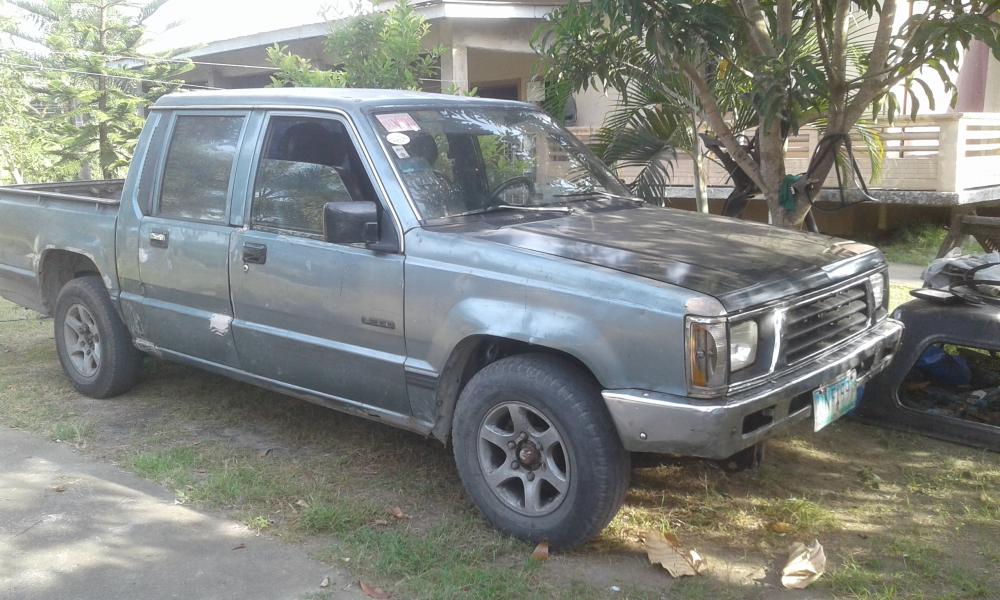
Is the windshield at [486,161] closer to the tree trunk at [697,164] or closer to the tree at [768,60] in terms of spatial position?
the tree at [768,60]

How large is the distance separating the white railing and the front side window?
564 centimetres

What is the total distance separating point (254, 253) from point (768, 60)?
9.73 ft

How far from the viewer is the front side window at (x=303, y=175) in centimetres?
432

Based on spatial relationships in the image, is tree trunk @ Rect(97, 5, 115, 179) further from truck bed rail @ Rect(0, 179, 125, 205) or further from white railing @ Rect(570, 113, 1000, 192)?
white railing @ Rect(570, 113, 1000, 192)

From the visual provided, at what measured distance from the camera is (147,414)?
5.55 m

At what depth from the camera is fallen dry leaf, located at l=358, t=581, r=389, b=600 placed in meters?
3.40

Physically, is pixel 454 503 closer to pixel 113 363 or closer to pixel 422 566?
pixel 422 566

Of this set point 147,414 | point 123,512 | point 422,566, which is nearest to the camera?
point 422,566

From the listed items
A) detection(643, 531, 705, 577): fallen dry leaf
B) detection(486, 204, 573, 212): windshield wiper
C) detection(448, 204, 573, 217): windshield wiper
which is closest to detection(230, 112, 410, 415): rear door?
detection(448, 204, 573, 217): windshield wiper

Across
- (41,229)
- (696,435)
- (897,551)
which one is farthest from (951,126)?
(41,229)

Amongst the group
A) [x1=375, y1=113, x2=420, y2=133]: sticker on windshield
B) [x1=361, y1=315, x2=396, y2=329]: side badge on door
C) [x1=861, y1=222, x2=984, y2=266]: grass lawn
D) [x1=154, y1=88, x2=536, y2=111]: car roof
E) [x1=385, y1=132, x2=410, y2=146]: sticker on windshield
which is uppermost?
[x1=154, y1=88, x2=536, y2=111]: car roof

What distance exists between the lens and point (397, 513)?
4.09 m

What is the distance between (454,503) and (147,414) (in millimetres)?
2327

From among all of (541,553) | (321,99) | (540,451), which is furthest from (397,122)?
(541,553)
